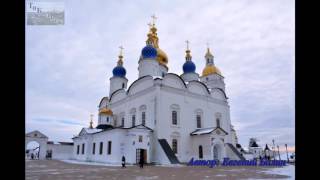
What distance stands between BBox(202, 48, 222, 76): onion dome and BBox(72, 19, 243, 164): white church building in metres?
7.25

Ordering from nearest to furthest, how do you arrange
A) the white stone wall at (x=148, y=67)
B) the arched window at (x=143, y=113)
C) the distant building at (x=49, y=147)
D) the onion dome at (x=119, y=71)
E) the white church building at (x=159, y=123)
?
the white church building at (x=159, y=123)
the arched window at (x=143, y=113)
the white stone wall at (x=148, y=67)
the onion dome at (x=119, y=71)
the distant building at (x=49, y=147)

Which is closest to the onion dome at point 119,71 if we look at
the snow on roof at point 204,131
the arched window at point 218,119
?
the arched window at point 218,119

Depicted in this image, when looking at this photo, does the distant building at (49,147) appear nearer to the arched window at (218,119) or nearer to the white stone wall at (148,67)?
the white stone wall at (148,67)

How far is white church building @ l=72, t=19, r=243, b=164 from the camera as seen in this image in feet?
80.5

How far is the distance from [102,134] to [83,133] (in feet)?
21.1

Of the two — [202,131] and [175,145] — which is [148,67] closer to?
[202,131]

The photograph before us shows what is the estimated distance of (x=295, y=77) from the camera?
1.69 m

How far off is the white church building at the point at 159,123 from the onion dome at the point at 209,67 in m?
7.25

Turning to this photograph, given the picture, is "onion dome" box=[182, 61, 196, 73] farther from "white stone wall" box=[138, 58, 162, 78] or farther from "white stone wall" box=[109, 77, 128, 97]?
"white stone wall" box=[109, 77, 128, 97]

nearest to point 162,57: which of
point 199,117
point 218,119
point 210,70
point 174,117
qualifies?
point 210,70

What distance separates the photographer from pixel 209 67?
40562 mm

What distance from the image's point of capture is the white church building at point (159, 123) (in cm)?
2455

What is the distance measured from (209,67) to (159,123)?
18.6 meters
